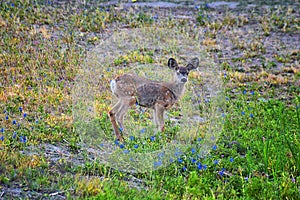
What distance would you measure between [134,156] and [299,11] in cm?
926

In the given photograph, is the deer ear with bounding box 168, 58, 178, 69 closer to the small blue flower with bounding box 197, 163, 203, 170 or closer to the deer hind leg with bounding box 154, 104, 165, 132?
the deer hind leg with bounding box 154, 104, 165, 132

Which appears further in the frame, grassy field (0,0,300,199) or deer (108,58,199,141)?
deer (108,58,199,141)

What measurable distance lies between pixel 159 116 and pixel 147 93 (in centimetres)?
36

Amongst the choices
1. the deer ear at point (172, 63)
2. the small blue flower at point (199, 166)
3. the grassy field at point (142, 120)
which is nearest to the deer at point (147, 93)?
the deer ear at point (172, 63)

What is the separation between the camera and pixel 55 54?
9.98m

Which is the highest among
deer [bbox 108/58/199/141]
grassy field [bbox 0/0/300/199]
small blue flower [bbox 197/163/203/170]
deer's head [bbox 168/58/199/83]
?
deer's head [bbox 168/58/199/83]

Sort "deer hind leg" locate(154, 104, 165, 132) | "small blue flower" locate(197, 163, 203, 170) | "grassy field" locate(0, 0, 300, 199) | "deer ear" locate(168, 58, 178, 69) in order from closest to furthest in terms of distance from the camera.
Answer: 1. "grassy field" locate(0, 0, 300, 199)
2. "deer ear" locate(168, 58, 178, 69)
3. "small blue flower" locate(197, 163, 203, 170)
4. "deer hind leg" locate(154, 104, 165, 132)

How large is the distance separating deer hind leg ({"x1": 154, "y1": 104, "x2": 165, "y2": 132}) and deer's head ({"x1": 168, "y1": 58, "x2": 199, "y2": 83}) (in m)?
0.38

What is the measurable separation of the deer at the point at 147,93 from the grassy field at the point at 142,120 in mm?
157

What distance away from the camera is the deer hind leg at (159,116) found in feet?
21.1

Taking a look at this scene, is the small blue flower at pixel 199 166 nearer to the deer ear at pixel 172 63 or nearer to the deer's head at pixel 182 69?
the deer's head at pixel 182 69

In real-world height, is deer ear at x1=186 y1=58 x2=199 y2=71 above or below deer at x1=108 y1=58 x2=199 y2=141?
Answer: above

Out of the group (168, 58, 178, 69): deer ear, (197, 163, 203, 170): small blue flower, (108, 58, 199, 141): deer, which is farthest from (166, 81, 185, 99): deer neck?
(197, 163, 203, 170): small blue flower

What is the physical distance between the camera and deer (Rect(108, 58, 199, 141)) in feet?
20.5
